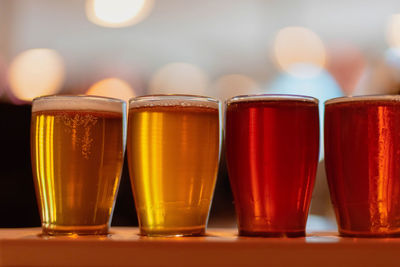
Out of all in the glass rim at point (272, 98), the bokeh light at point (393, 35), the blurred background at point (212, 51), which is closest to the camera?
the glass rim at point (272, 98)

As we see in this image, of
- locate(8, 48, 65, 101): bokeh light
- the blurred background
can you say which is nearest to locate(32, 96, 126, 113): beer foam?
the blurred background

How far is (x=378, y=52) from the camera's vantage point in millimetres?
2664

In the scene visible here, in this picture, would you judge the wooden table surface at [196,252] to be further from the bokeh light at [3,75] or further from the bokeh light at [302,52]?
the bokeh light at [3,75]

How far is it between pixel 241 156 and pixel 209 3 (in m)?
1.76

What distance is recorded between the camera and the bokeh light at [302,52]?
8.46 feet

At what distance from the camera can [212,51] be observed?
2.59 metres

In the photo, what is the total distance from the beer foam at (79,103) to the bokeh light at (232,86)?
180 cm

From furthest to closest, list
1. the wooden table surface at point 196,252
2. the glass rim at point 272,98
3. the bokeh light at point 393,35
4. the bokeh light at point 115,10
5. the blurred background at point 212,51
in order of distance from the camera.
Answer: the bokeh light at point 393,35 < the blurred background at point 212,51 < the bokeh light at point 115,10 < the glass rim at point 272,98 < the wooden table surface at point 196,252

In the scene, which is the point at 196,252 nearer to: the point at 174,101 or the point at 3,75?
the point at 174,101

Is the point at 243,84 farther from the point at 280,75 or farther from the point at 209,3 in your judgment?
the point at 209,3

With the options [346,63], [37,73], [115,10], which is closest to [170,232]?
[115,10]

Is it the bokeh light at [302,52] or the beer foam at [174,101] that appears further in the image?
the bokeh light at [302,52]

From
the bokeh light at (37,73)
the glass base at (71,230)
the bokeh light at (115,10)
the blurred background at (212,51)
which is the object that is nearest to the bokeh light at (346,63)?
the blurred background at (212,51)

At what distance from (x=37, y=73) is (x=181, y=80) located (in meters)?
0.72
